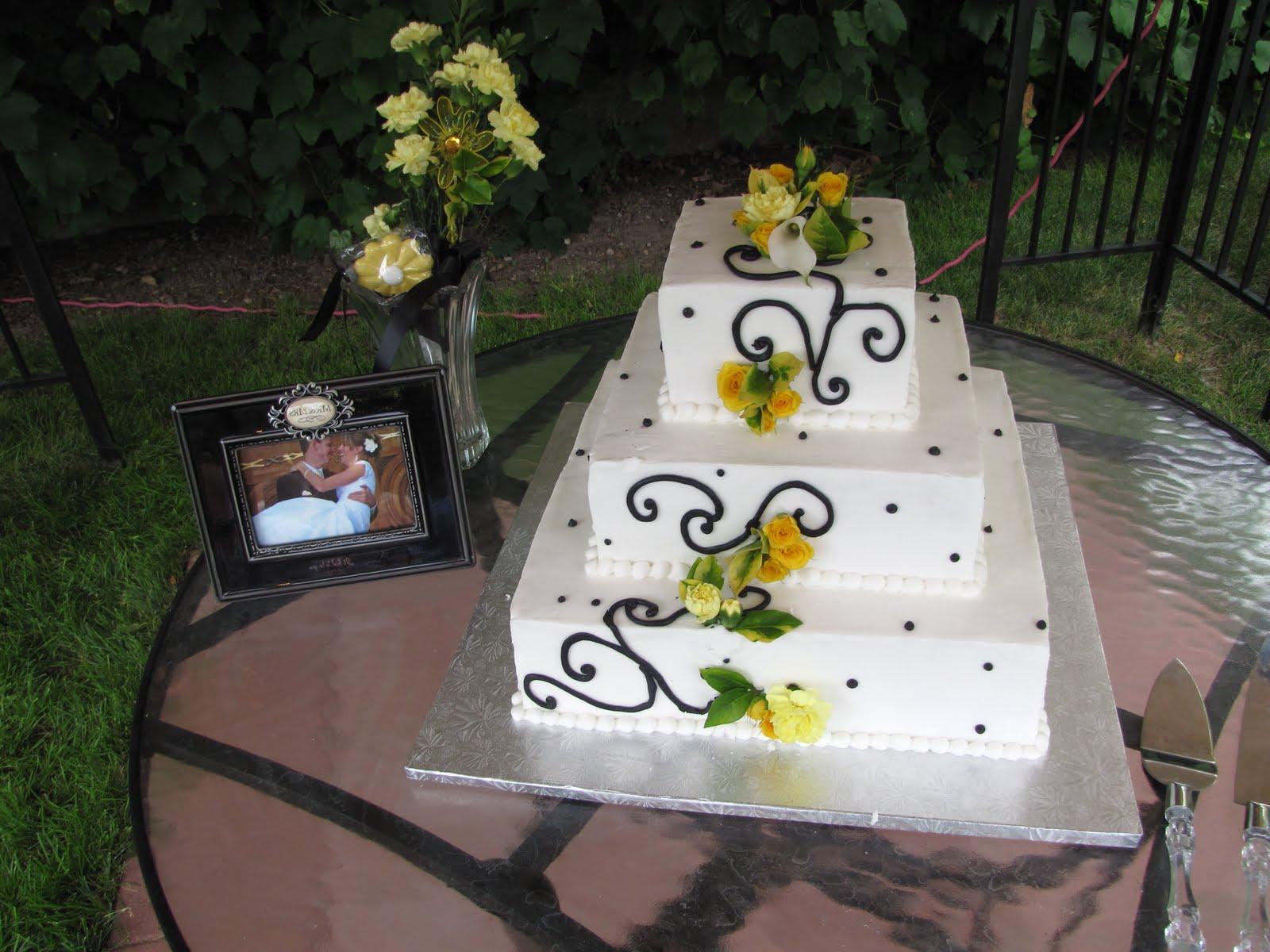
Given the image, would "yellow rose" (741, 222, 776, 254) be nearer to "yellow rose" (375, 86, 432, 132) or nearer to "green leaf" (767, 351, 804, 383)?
"green leaf" (767, 351, 804, 383)

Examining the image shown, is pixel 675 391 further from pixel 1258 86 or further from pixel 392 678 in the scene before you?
pixel 1258 86

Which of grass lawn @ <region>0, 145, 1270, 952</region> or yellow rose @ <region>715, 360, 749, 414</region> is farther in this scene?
grass lawn @ <region>0, 145, 1270, 952</region>

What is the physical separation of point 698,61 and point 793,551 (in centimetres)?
237

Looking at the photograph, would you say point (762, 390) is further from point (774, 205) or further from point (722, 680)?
point (722, 680)

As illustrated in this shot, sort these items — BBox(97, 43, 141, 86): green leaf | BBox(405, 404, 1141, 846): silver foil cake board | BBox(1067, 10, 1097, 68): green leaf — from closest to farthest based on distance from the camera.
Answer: BBox(405, 404, 1141, 846): silver foil cake board
BBox(97, 43, 141, 86): green leaf
BBox(1067, 10, 1097, 68): green leaf

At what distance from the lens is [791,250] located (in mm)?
1107

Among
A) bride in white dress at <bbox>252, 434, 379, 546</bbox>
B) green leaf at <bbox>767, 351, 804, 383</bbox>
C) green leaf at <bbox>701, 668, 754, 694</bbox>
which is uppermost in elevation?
green leaf at <bbox>767, 351, 804, 383</bbox>

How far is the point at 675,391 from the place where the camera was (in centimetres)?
120

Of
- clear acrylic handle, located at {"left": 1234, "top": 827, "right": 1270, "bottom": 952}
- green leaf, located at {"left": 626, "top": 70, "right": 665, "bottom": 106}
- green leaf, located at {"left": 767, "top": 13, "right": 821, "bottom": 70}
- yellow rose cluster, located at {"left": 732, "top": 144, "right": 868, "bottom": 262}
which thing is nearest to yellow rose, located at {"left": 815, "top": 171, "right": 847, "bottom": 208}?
yellow rose cluster, located at {"left": 732, "top": 144, "right": 868, "bottom": 262}

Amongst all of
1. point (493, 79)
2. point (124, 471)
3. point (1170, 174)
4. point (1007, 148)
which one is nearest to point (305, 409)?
point (493, 79)

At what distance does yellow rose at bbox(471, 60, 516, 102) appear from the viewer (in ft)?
4.52

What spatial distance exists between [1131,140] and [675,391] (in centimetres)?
352

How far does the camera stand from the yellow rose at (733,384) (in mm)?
1137

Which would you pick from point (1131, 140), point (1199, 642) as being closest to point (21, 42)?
point (1199, 642)
